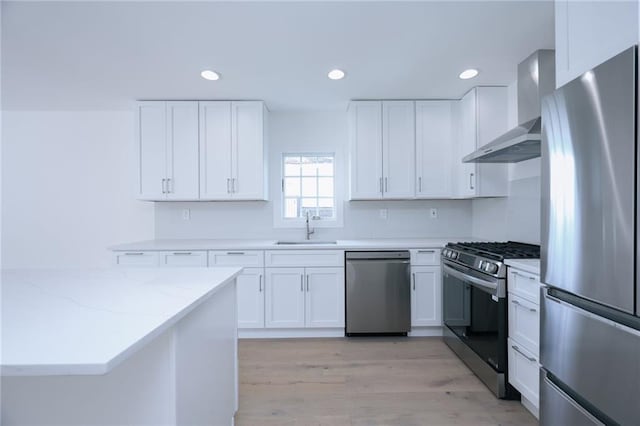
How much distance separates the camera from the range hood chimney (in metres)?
2.06

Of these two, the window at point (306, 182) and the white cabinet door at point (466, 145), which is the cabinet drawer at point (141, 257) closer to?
the window at point (306, 182)

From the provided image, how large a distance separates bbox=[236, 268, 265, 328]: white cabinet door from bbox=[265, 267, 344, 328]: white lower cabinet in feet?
0.29

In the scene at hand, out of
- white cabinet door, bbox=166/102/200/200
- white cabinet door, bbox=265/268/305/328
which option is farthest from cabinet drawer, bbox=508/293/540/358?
white cabinet door, bbox=166/102/200/200

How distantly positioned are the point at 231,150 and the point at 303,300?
5.67 feet

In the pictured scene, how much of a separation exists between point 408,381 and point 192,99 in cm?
328

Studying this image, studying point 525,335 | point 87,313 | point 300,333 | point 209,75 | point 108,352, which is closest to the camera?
point 108,352

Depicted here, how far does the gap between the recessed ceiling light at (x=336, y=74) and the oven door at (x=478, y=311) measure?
1920mm

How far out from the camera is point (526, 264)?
6.07 ft

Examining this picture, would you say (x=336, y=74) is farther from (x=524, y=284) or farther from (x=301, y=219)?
(x=524, y=284)

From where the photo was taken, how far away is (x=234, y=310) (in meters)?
1.73

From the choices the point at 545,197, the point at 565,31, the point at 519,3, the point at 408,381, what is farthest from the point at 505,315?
the point at 519,3

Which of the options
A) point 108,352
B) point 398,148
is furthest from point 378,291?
point 108,352

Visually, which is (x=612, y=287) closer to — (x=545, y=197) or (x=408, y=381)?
(x=545, y=197)

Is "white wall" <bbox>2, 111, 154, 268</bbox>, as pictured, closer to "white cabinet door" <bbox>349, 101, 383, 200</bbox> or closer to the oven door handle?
"white cabinet door" <bbox>349, 101, 383, 200</bbox>
